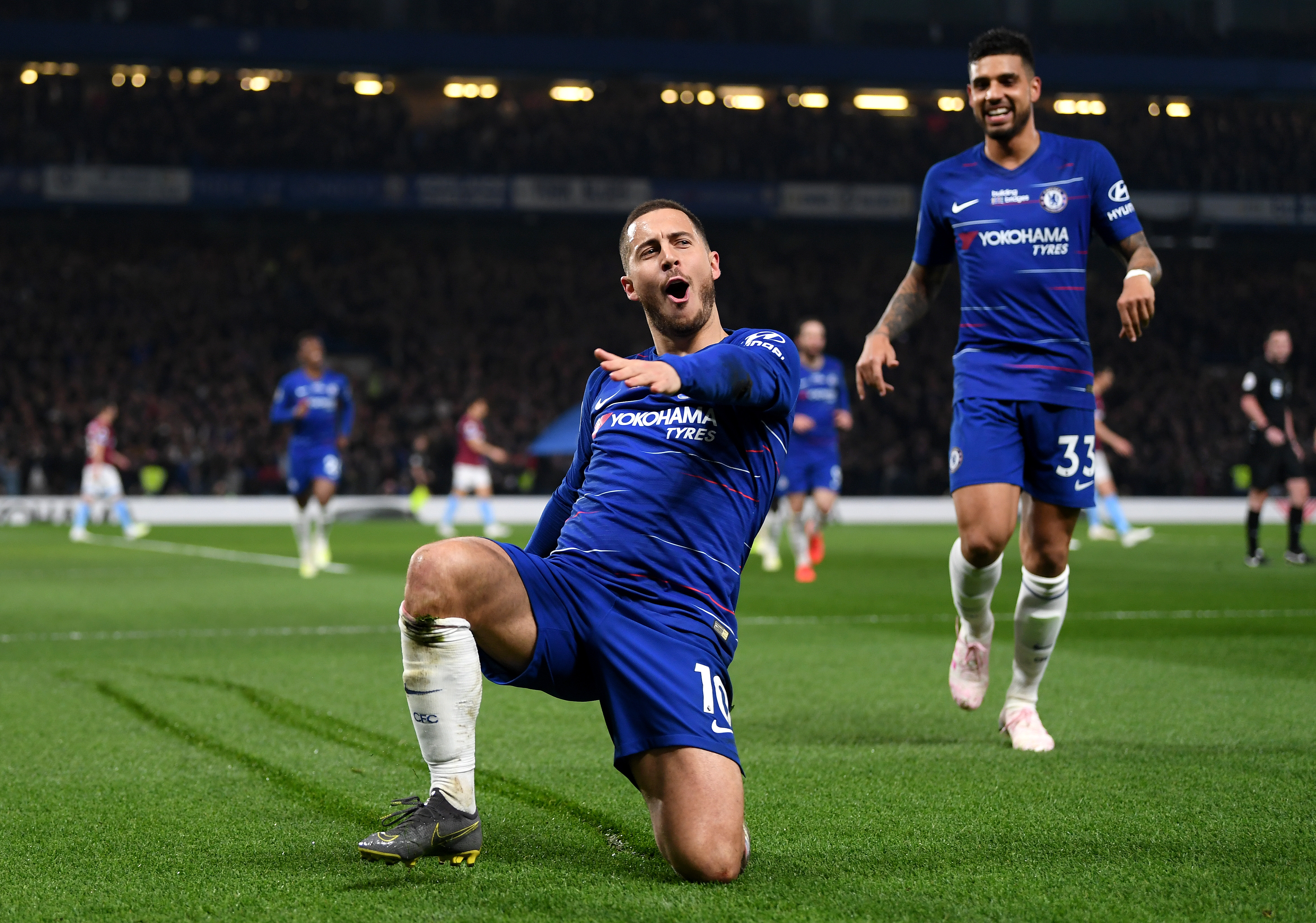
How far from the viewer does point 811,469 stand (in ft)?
44.1

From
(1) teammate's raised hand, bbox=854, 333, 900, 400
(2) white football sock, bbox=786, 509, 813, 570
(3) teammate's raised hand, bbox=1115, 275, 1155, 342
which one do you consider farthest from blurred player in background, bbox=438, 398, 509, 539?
(3) teammate's raised hand, bbox=1115, 275, 1155, 342

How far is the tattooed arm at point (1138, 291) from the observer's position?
181 inches

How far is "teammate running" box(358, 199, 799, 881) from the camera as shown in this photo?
330cm

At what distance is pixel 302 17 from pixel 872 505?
682 inches

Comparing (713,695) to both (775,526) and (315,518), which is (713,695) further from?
(775,526)

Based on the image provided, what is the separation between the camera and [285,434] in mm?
28281

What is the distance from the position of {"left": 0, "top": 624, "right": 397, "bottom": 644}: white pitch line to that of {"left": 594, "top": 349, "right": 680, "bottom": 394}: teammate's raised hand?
21.2 feet

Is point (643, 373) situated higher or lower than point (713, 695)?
higher

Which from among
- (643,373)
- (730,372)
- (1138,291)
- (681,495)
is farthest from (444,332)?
(643,373)

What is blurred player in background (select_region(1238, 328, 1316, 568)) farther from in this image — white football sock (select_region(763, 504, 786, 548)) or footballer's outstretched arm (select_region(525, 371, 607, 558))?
footballer's outstretched arm (select_region(525, 371, 607, 558))

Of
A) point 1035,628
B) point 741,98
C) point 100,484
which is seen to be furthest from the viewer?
point 741,98

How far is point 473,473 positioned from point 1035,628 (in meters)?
17.6

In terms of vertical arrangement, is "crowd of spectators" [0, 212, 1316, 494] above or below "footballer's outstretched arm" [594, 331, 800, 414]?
above

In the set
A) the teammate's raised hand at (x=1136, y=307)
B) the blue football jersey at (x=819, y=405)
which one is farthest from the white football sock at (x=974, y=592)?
the blue football jersey at (x=819, y=405)
